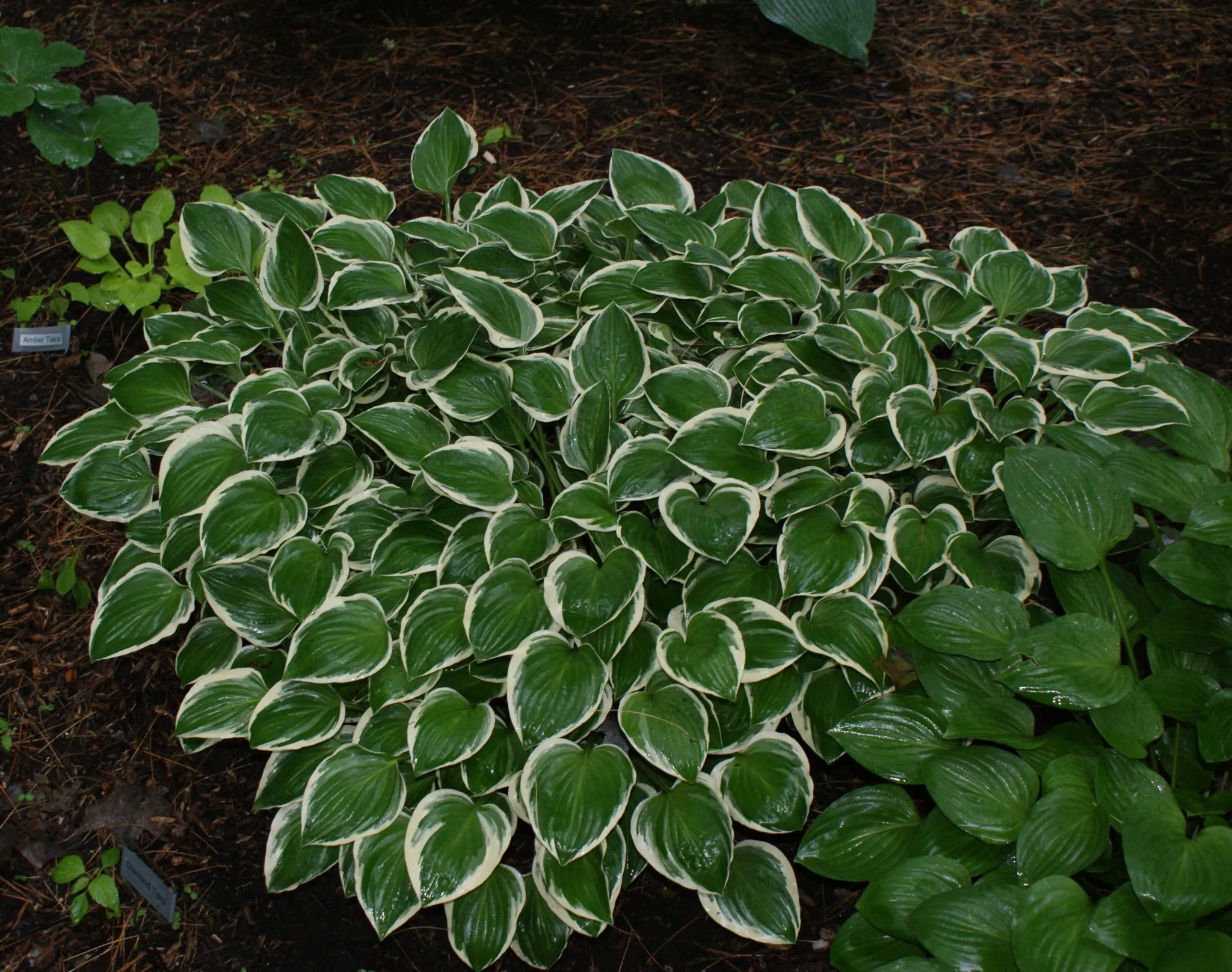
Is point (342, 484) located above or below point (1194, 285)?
below

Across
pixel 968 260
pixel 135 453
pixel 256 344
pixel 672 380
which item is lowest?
pixel 135 453

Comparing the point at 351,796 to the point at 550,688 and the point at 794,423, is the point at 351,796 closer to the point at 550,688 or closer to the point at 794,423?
the point at 550,688

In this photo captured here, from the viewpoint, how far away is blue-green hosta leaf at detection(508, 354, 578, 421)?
6.56 ft

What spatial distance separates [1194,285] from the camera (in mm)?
2900

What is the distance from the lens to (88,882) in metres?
2.06

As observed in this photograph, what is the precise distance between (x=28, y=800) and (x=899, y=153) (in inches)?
129

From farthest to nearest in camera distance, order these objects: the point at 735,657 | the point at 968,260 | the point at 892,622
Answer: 1. the point at 968,260
2. the point at 892,622
3. the point at 735,657

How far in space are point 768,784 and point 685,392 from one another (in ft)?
2.65

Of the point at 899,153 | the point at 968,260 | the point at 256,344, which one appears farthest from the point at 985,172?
the point at 256,344

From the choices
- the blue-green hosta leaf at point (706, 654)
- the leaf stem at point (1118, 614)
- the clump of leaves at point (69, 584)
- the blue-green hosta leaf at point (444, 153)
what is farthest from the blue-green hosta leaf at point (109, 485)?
the leaf stem at point (1118, 614)

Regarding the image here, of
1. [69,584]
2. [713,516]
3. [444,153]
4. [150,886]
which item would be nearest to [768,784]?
[713,516]

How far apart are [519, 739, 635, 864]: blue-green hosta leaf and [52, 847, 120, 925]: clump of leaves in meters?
1.02

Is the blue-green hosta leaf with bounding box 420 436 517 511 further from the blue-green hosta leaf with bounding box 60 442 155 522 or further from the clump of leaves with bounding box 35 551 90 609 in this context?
the clump of leaves with bounding box 35 551 90 609

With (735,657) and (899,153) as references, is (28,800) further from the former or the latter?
(899,153)
